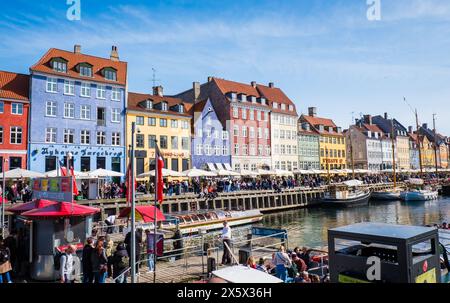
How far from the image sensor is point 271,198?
42406 millimetres

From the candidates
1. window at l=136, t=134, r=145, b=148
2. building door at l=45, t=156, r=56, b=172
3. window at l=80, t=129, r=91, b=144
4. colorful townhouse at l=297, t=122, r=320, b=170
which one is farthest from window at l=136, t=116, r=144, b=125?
colorful townhouse at l=297, t=122, r=320, b=170

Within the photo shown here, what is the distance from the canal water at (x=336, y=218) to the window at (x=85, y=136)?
2144 centimetres

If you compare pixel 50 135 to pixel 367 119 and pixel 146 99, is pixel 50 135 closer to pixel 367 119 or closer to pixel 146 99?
pixel 146 99

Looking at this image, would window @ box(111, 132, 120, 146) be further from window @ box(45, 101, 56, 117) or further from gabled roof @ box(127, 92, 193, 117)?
window @ box(45, 101, 56, 117)

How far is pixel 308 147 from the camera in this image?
227 feet

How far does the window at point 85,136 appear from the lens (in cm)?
3872

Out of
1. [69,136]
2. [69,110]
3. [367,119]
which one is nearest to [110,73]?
[69,110]

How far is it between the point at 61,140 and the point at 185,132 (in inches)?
642

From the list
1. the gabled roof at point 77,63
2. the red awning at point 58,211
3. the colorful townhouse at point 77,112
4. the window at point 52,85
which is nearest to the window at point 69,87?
the colorful townhouse at point 77,112

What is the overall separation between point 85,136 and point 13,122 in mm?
7081

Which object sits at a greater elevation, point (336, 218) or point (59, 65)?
point (59, 65)

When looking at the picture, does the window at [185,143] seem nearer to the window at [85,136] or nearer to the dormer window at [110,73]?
the dormer window at [110,73]
